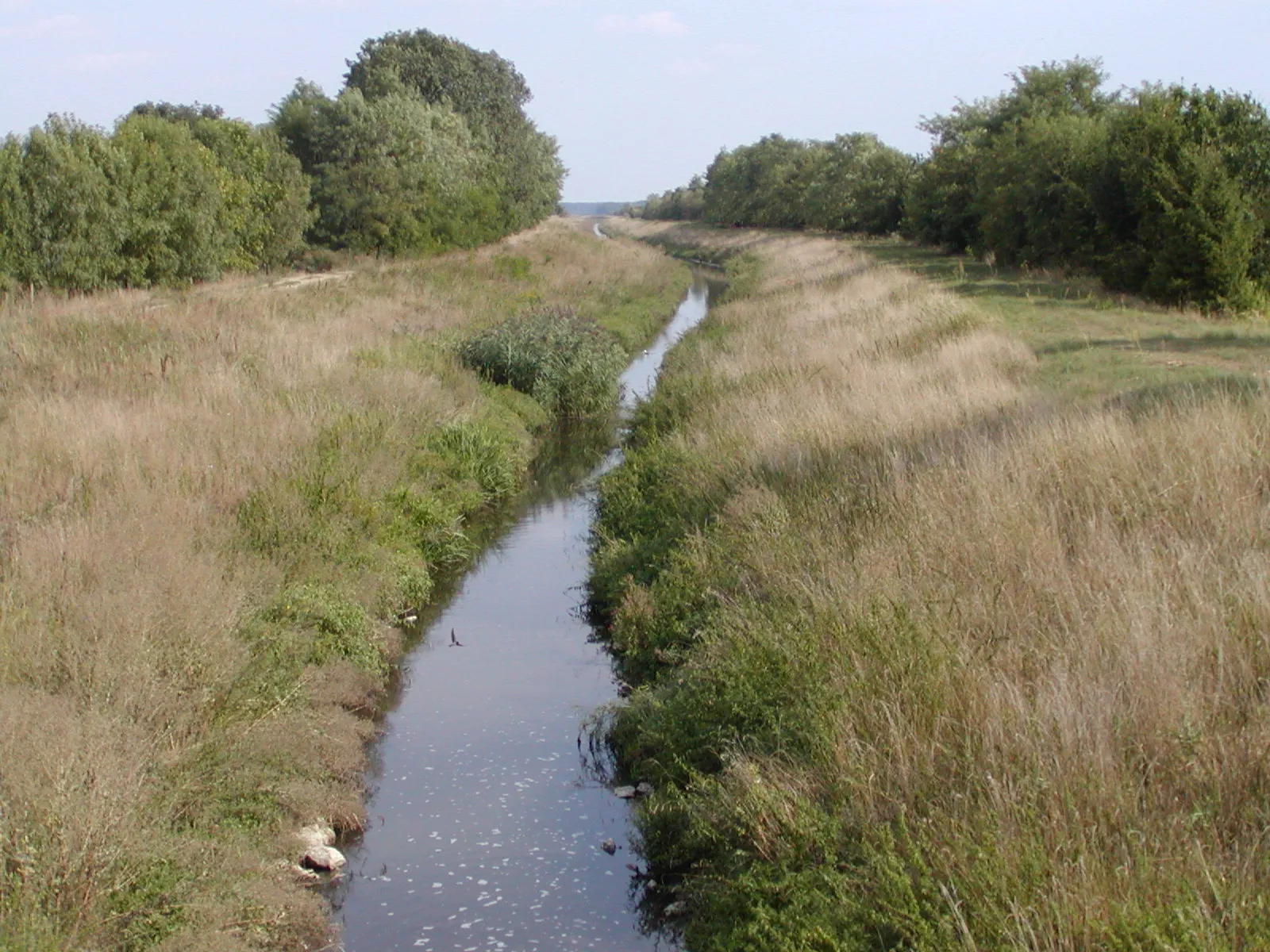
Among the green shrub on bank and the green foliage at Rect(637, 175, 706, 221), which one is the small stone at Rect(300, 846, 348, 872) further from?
the green foliage at Rect(637, 175, 706, 221)

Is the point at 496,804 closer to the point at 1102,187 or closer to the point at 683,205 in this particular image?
the point at 1102,187

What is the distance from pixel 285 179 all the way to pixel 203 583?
30.4m

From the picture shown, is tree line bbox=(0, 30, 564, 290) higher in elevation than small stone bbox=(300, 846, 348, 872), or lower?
higher

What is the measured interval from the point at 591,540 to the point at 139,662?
6893mm

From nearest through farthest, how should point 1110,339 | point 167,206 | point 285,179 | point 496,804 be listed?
1. point 496,804
2. point 1110,339
3. point 167,206
4. point 285,179

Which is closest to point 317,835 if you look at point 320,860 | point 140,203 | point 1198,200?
point 320,860

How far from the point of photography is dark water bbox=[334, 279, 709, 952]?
586 cm

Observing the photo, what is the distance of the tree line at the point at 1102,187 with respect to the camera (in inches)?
858

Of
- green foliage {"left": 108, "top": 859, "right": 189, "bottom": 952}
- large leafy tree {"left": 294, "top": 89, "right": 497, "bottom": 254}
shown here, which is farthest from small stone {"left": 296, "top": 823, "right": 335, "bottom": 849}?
large leafy tree {"left": 294, "top": 89, "right": 497, "bottom": 254}

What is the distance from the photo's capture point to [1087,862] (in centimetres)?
409

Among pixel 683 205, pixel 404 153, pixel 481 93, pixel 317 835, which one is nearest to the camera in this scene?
pixel 317 835

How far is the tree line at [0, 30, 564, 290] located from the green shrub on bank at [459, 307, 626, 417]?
32.1 ft

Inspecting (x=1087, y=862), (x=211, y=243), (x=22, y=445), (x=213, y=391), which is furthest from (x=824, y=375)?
(x=211, y=243)

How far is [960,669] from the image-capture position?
5504 mm
